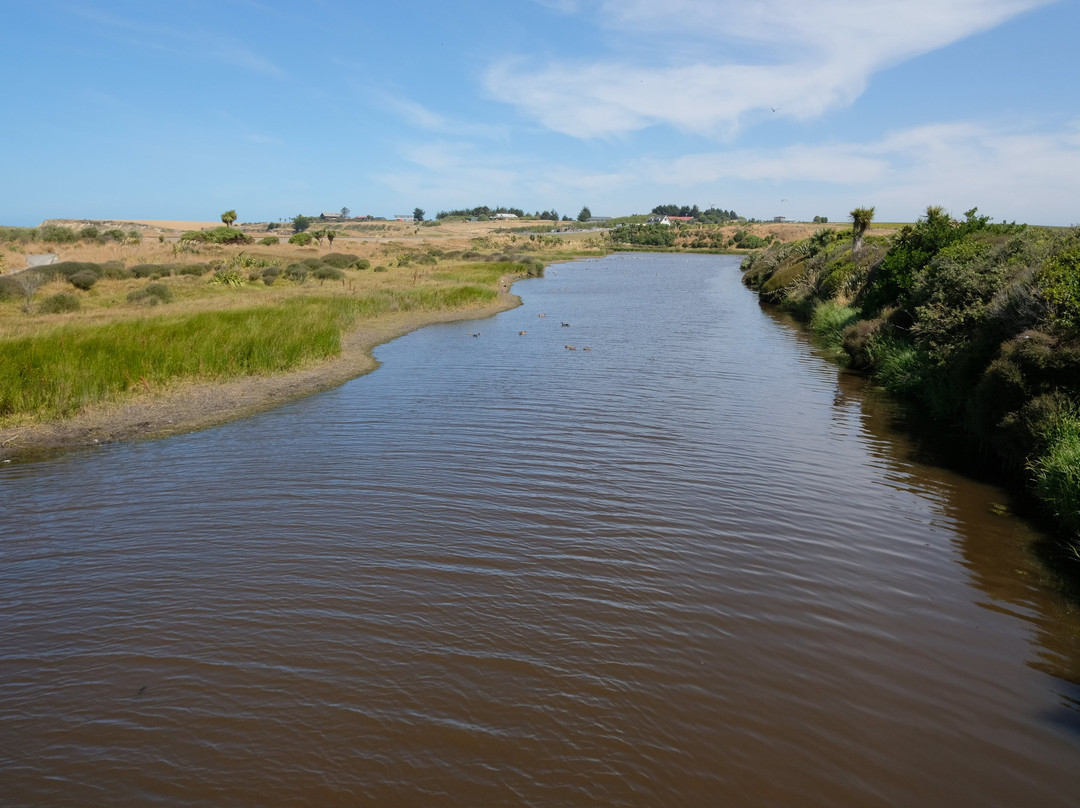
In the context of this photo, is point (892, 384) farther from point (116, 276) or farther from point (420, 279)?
point (116, 276)

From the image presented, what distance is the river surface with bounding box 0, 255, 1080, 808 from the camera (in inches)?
175

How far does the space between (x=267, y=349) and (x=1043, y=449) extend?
1579 cm

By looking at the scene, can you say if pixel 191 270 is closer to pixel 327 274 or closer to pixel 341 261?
pixel 327 274

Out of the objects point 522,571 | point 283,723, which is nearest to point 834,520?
point 522,571

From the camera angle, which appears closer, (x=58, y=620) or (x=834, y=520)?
(x=58, y=620)

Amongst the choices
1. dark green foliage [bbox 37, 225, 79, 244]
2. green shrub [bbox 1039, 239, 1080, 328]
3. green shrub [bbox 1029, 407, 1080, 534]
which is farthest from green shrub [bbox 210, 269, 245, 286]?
green shrub [bbox 1029, 407, 1080, 534]

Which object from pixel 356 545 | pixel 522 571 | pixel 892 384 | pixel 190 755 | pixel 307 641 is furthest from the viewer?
pixel 892 384

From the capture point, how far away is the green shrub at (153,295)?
25875 millimetres

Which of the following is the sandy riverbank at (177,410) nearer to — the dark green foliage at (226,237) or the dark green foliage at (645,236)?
the dark green foliage at (226,237)

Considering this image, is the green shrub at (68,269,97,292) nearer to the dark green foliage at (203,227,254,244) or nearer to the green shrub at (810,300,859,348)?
the green shrub at (810,300,859,348)

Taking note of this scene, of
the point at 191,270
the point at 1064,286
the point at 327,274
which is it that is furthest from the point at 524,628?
the point at 191,270

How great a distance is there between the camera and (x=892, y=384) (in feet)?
54.0

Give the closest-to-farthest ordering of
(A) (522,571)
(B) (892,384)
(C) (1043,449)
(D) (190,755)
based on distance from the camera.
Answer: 1. (D) (190,755)
2. (A) (522,571)
3. (C) (1043,449)
4. (B) (892,384)

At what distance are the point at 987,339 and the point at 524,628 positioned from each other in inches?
402
